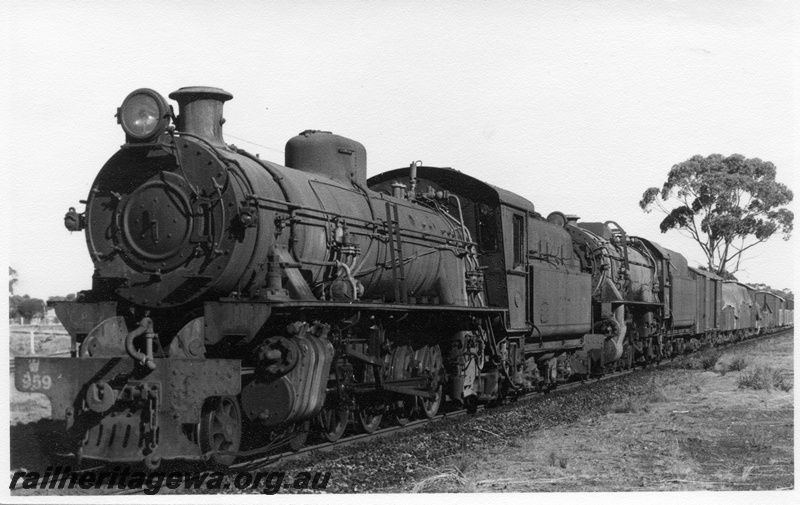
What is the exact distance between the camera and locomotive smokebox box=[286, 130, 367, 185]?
37.1ft

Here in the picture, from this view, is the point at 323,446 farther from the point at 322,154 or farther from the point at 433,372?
the point at 322,154

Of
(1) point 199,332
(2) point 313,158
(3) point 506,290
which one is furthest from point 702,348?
(1) point 199,332

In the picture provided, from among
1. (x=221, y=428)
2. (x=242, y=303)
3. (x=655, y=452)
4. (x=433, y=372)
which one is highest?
(x=242, y=303)

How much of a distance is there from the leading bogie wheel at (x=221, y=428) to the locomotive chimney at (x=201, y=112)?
2.94 meters

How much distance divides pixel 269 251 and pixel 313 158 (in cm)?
265

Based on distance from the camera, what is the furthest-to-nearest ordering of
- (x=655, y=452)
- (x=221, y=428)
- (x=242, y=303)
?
1. (x=655, y=452)
2. (x=221, y=428)
3. (x=242, y=303)

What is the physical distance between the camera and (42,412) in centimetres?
1242

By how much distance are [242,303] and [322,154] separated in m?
3.48

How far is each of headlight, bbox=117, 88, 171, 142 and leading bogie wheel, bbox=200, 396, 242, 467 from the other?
9.56 ft

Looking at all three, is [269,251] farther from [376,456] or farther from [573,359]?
[573,359]

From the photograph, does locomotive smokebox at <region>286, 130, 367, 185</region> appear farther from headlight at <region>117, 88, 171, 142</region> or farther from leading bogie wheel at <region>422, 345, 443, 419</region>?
leading bogie wheel at <region>422, 345, 443, 419</region>

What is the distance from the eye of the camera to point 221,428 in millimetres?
8578

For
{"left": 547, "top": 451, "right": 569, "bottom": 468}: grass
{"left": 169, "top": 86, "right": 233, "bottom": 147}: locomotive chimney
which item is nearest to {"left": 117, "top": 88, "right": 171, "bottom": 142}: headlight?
{"left": 169, "top": 86, "right": 233, "bottom": 147}: locomotive chimney

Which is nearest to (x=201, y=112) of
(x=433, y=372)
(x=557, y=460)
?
(x=433, y=372)
